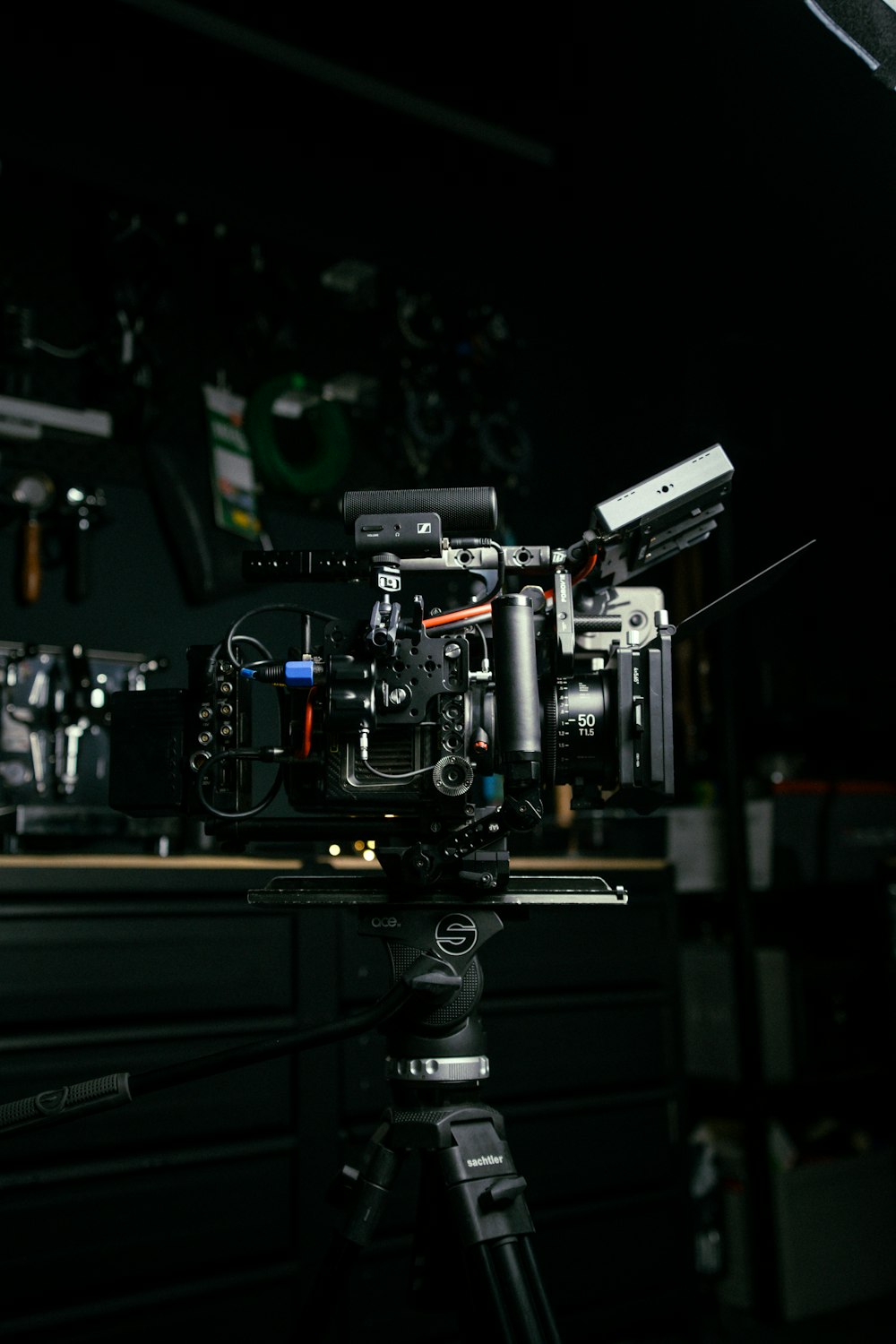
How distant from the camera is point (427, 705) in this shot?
1.27 m

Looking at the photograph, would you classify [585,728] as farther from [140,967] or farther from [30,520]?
[30,520]

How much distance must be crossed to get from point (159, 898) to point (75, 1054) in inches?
11.7

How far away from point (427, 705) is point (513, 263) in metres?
2.76

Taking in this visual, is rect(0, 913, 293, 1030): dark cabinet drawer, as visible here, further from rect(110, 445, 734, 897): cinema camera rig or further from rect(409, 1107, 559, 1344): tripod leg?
rect(409, 1107, 559, 1344): tripod leg

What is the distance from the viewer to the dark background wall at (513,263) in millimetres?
2611

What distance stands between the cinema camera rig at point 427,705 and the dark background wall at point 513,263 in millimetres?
1308

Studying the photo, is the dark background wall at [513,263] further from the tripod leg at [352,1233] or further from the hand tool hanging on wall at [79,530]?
the tripod leg at [352,1233]

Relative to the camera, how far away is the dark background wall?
8.57 feet

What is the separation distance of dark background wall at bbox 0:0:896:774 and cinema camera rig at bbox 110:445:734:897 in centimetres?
131

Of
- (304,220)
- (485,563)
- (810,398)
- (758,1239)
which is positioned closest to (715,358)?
(810,398)

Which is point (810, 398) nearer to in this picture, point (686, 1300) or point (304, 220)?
point (304, 220)

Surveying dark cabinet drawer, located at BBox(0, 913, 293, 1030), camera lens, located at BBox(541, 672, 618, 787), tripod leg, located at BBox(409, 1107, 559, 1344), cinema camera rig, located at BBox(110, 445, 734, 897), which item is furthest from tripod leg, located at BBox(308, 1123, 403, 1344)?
dark cabinet drawer, located at BBox(0, 913, 293, 1030)

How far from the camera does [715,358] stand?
10.2 feet

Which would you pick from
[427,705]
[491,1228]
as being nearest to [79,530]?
[427,705]
